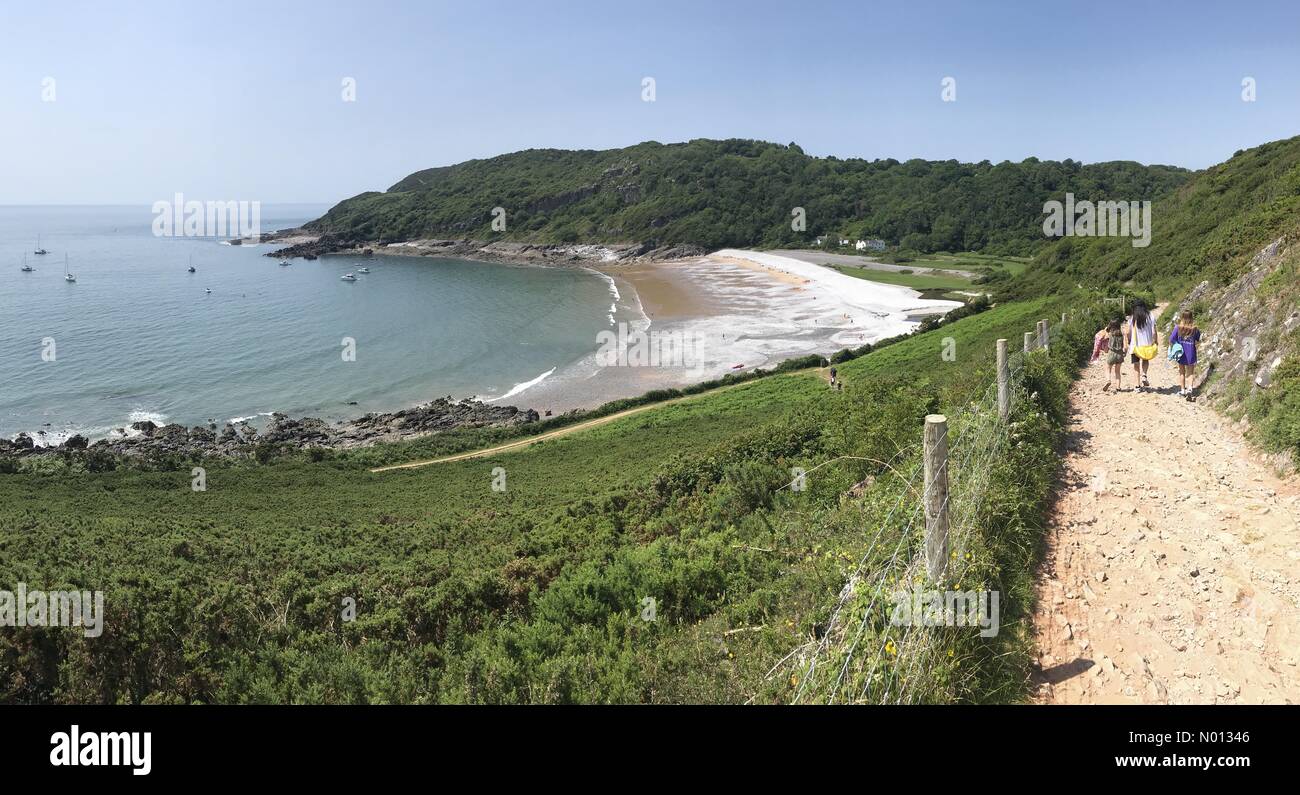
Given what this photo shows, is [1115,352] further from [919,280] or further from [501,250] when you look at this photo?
[501,250]

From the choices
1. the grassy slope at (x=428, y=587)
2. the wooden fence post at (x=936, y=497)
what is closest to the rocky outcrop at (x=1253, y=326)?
the grassy slope at (x=428, y=587)

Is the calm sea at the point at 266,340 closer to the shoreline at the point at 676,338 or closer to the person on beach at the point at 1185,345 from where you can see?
the shoreline at the point at 676,338

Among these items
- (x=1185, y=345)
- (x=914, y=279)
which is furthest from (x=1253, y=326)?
(x=914, y=279)

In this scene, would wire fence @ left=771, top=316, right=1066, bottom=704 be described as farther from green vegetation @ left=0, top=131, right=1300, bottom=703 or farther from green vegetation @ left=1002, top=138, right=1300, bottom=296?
green vegetation @ left=1002, top=138, right=1300, bottom=296

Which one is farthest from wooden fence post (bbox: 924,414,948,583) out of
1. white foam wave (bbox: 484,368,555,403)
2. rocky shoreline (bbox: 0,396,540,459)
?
white foam wave (bbox: 484,368,555,403)

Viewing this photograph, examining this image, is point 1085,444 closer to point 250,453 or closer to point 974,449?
point 974,449

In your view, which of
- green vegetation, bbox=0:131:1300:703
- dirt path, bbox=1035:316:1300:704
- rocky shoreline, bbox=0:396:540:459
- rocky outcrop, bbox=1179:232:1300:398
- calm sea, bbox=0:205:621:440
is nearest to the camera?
dirt path, bbox=1035:316:1300:704
